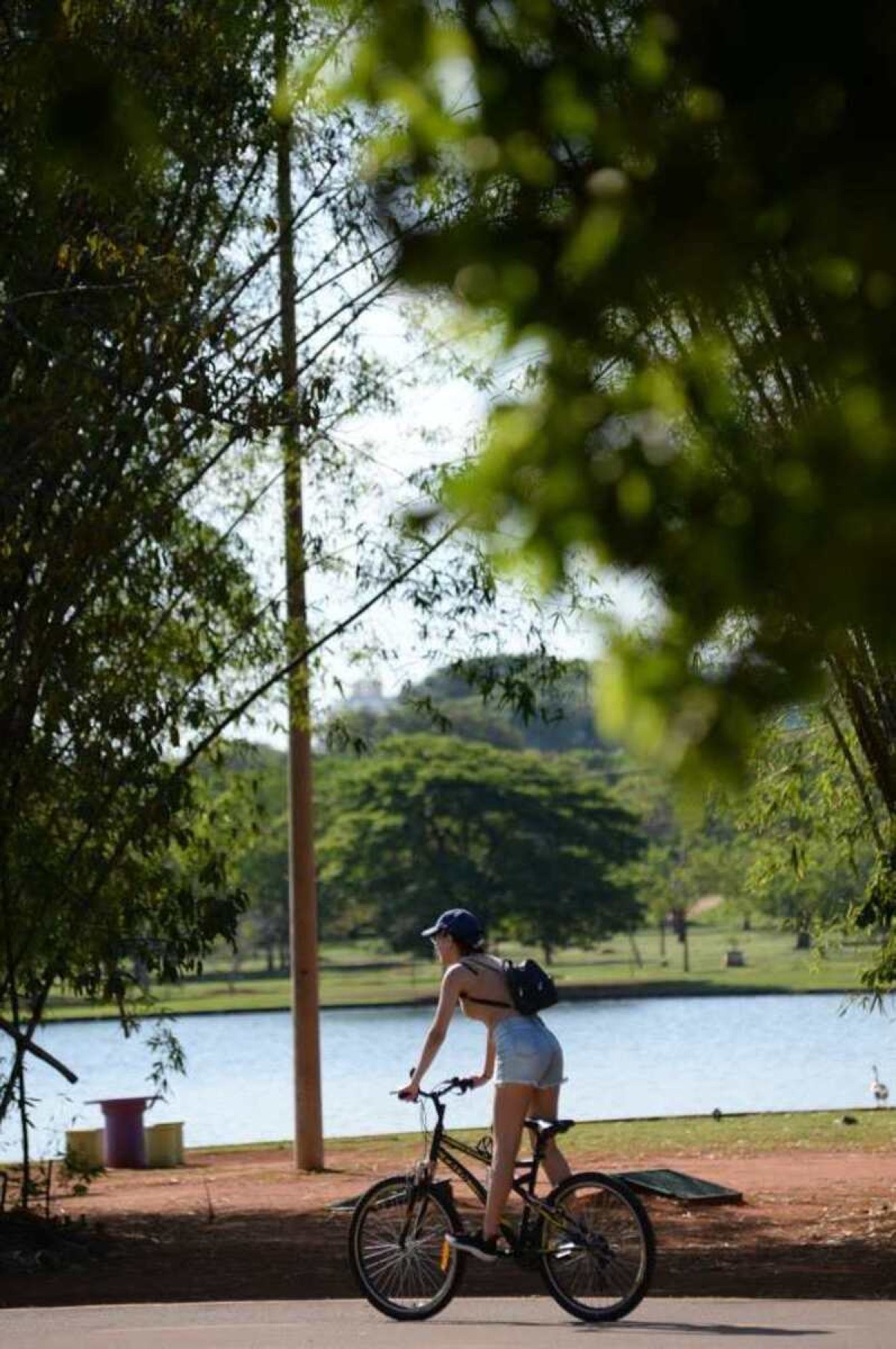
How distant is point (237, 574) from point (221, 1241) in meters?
4.08

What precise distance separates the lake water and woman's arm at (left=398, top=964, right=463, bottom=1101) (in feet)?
18.7

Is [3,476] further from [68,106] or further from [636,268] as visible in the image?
[636,268]

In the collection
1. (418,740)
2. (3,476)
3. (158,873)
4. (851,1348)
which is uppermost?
(418,740)

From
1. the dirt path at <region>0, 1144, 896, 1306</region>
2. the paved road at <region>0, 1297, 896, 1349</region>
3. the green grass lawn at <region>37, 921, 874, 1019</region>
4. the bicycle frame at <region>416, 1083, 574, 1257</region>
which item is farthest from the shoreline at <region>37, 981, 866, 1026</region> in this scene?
the bicycle frame at <region>416, 1083, 574, 1257</region>

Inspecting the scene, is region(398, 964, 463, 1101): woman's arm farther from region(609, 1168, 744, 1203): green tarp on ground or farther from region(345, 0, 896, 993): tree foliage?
region(345, 0, 896, 993): tree foliage

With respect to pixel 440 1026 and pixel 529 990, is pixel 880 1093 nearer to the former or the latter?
pixel 529 990

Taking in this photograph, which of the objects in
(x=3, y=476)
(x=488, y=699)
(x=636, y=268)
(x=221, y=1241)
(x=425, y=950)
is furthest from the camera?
(x=425, y=950)

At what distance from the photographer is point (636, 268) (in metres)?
3.88

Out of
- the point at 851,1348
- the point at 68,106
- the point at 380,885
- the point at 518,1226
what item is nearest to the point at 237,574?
the point at 518,1226

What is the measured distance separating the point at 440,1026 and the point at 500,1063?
1.02 ft

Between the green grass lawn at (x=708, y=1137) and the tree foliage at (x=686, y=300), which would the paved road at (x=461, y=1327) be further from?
the green grass lawn at (x=708, y=1137)

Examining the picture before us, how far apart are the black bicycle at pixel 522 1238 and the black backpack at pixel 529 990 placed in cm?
39

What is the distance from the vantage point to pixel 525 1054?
9.59 m

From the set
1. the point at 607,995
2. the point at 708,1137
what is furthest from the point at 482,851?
the point at 708,1137
